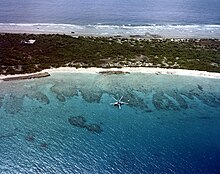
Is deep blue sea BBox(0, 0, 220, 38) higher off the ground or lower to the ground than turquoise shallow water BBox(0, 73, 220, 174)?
higher

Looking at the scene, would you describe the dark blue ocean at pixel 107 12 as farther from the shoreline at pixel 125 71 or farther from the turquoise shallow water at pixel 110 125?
the turquoise shallow water at pixel 110 125

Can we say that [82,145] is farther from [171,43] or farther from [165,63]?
[171,43]

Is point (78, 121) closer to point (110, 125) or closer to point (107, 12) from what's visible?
point (110, 125)

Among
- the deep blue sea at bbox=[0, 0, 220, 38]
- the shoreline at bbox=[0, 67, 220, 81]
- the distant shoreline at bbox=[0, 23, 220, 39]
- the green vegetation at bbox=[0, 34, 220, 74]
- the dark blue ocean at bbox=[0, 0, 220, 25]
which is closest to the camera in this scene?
the shoreline at bbox=[0, 67, 220, 81]

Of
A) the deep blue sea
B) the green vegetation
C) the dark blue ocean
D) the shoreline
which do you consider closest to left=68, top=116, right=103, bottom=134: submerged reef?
the shoreline

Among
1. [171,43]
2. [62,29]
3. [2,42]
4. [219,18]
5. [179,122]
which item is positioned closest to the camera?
[179,122]

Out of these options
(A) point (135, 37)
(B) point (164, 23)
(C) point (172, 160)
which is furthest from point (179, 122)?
(B) point (164, 23)

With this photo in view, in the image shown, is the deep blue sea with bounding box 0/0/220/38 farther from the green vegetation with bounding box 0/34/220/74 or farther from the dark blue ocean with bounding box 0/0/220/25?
the green vegetation with bounding box 0/34/220/74
